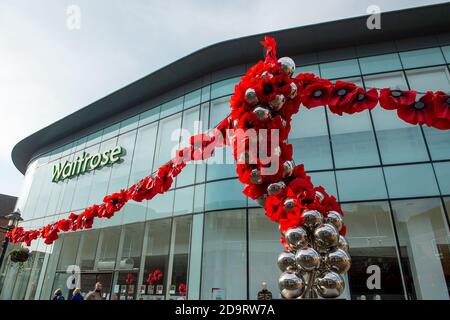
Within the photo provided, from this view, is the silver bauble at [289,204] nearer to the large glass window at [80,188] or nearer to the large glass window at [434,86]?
the large glass window at [434,86]

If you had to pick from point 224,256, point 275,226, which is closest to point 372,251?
point 275,226

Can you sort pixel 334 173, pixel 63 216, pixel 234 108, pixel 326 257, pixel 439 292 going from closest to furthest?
pixel 326 257
pixel 234 108
pixel 439 292
pixel 334 173
pixel 63 216

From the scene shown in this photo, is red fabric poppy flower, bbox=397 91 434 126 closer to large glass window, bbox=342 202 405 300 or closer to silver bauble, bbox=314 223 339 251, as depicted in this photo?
silver bauble, bbox=314 223 339 251

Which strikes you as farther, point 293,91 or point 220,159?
point 220,159

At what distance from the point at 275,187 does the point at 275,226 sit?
24.9ft

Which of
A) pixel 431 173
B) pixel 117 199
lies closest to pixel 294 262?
pixel 117 199

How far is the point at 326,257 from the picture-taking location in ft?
8.11

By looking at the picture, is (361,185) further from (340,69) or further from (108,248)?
(108,248)

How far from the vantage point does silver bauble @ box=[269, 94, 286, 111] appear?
10.3 feet

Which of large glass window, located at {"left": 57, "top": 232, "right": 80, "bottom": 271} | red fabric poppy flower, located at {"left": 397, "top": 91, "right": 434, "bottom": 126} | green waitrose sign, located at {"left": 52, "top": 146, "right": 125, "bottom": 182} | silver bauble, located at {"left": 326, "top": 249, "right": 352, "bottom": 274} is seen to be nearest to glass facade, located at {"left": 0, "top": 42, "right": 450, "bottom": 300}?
large glass window, located at {"left": 57, "top": 232, "right": 80, "bottom": 271}

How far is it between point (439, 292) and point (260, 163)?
8.44 metres

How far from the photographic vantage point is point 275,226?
33.4 ft

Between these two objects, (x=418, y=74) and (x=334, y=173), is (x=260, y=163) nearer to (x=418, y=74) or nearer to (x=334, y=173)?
(x=334, y=173)
